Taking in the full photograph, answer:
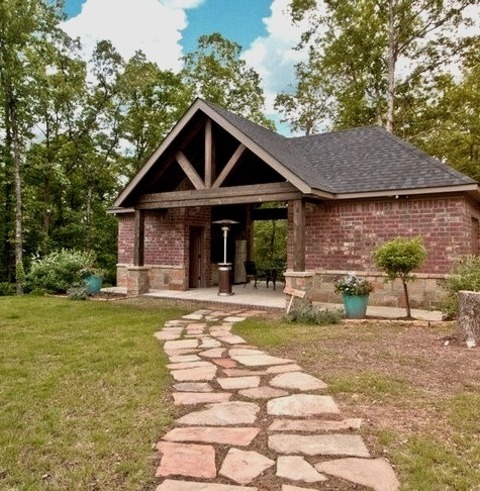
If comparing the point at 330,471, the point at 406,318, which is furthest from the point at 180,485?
the point at 406,318

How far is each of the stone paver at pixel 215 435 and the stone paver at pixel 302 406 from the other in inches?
17.2

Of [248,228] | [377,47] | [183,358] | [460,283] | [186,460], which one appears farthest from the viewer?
[377,47]

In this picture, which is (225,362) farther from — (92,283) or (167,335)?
(92,283)

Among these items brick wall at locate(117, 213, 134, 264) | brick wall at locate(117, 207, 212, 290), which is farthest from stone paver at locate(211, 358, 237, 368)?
brick wall at locate(117, 213, 134, 264)

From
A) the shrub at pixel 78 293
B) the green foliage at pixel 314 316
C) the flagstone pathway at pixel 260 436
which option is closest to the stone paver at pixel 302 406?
the flagstone pathway at pixel 260 436

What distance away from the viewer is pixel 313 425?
3273 millimetres

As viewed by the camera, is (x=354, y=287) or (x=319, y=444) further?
(x=354, y=287)

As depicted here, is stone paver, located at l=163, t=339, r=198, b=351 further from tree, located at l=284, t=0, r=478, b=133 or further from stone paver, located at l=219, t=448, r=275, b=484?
tree, located at l=284, t=0, r=478, b=133

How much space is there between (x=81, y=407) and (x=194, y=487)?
5.64ft

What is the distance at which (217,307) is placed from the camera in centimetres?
1016

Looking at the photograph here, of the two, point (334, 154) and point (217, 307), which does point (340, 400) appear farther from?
point (334, 154)

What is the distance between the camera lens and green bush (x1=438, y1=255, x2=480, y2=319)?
7.18 meters

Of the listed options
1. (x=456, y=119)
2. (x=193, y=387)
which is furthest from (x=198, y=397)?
(x=456, y=119)

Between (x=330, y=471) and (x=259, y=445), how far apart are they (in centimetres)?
56
